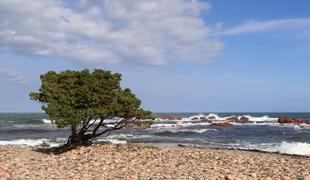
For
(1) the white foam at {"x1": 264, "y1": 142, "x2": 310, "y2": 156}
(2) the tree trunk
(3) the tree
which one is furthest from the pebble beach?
(1) the white foam at {"x1": 264, "y1": 142, "x2": 310, "y2": 156}

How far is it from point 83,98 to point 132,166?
5615 millimetres

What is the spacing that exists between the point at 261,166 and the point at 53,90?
10.4m

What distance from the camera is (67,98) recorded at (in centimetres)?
2155

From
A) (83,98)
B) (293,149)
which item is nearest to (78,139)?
(83,98)

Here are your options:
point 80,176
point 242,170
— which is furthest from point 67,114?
point 242,170

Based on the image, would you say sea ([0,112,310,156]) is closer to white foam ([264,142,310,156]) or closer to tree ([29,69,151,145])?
white foam ([264,142,310,156])

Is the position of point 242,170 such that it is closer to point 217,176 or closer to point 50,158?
point 217,176

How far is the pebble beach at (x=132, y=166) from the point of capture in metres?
14.8

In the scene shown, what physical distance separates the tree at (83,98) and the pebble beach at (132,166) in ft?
5.90

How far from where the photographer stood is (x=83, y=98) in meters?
21.7

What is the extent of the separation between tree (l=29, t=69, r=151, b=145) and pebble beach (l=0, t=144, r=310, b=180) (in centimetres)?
180

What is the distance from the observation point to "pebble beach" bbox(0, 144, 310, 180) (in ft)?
48.5

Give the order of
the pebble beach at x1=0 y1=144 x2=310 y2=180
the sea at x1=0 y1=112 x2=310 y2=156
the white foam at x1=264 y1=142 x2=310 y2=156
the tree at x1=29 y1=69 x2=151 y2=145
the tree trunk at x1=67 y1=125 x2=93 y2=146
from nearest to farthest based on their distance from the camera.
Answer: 1. the pebble beach at x1=0 y1=144 x2=310 y2=180
2. the tree at x1=29 y1=69 x2=151 y2=145
3. the tree trunk at x1=67 y1=125 x2=93 y2=146
4. the white foam at x1=264 y1=142 x2=310 y2=156
5. the sea at x1=0 y1=112 x2=310 y2=156

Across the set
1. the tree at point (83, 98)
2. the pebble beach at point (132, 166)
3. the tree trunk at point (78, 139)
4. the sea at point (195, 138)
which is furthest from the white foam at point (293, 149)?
the tree trunk at point (78, 139)
